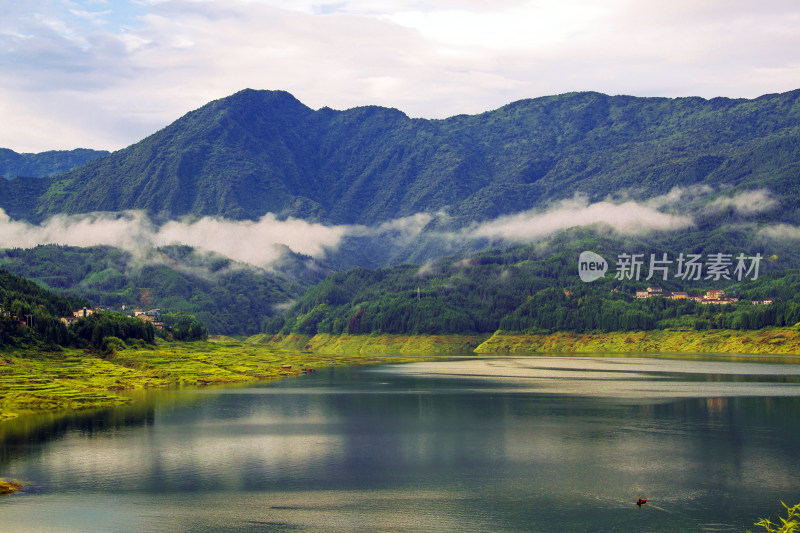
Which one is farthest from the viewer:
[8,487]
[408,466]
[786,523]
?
[408,466]

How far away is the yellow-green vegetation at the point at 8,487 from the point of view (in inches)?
3378

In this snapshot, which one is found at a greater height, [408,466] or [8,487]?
[8,487]

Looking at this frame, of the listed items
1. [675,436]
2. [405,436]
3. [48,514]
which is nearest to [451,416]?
[405,436]

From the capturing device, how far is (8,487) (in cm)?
8681

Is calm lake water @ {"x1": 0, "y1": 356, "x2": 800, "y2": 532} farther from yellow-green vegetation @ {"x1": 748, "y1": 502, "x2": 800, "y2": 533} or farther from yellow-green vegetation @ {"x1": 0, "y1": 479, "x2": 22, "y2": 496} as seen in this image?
yellow-green vegetation @ {"x1": 748, "y1": 502, "x2": 800, "y2": 533}

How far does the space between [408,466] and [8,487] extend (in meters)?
44.5

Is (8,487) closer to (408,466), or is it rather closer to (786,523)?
(408,466)

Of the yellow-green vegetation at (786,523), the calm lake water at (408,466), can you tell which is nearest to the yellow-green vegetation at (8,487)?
the calm lake water at (408,466)

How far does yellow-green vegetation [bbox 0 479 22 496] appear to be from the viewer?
85812 mm

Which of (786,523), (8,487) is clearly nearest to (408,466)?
(8,487)

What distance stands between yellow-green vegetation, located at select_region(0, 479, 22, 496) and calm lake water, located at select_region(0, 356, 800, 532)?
1.47 metres

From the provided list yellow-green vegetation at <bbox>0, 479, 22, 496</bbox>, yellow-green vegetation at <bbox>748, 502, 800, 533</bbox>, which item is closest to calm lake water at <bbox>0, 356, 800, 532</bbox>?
yellow-green vegetation at <bbox>0, 479, 22, 496</bbox>

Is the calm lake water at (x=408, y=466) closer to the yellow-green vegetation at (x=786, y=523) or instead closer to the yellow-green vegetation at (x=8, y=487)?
the yellow-green vegetation at (x=8, y=487)

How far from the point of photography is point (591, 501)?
83.5 m
